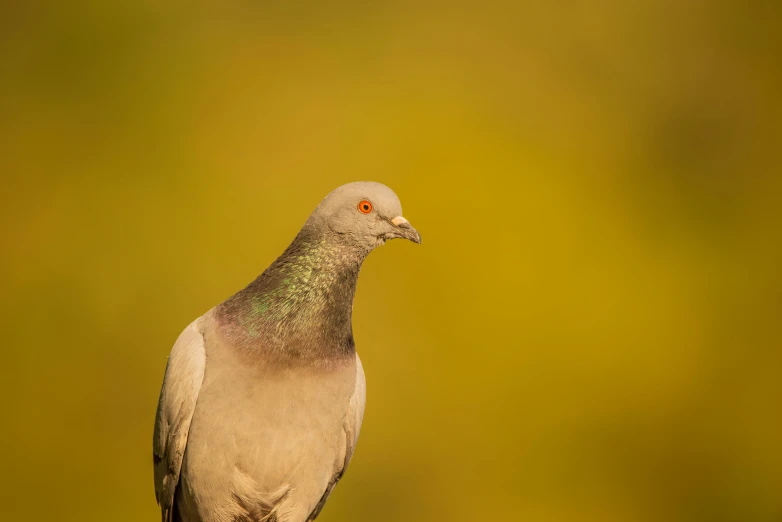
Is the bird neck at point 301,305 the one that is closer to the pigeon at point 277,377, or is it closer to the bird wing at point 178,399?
the pigeon at point 277,377

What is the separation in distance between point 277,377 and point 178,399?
34 centimetres

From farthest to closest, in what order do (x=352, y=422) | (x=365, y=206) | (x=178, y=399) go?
(x=352, y=422) → (x=178, y=399) → (x=365, y=206)

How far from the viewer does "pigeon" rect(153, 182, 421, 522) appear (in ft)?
7.84

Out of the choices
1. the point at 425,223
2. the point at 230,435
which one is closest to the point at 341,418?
the point at 230,435

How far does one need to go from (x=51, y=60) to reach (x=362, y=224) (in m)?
3.76

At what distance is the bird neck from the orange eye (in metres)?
0.12

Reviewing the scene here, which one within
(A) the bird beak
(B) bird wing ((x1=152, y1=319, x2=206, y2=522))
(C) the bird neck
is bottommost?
(B) bird wing ((x1=152, y1=319, x2=206, y2=522))

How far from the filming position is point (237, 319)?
97.0 inches

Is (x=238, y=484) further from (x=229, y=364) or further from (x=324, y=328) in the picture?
(x=324, y=328)

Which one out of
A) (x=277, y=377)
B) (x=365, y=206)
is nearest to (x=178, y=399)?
(x=277, y=377)

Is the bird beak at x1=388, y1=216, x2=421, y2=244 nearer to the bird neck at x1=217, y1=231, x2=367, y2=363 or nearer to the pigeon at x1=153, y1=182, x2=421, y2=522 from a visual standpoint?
the pigeon at x1=153, y1=182, x2=421, y2=522

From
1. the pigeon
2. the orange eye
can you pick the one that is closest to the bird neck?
the pigeon

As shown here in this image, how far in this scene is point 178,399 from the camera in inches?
97.2

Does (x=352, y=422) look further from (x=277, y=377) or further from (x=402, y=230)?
(x=402, y=230)
